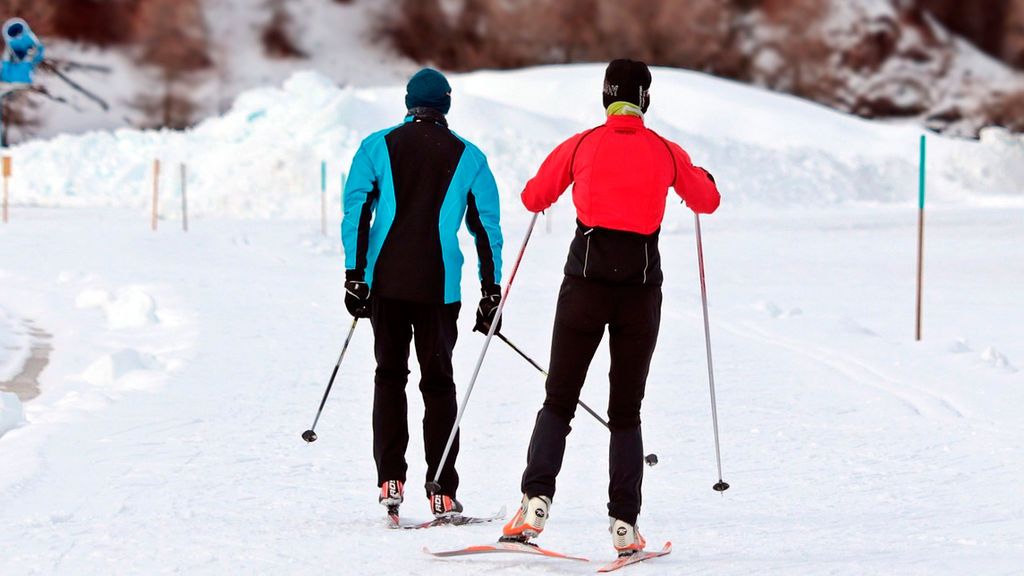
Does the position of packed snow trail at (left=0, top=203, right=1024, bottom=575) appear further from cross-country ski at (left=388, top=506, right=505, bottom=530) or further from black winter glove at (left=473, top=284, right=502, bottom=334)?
black winter glove at (left=473, top=284, right=502, bottom=334)

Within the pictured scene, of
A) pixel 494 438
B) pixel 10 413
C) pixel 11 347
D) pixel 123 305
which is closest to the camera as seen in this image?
pixel 10 413

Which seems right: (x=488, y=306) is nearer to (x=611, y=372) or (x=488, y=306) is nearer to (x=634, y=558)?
(x=611, y=372)

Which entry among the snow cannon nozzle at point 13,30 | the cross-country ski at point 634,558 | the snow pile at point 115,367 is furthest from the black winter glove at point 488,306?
the snow cannon nozzle at point 13,30

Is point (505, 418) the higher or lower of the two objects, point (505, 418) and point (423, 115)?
the lower

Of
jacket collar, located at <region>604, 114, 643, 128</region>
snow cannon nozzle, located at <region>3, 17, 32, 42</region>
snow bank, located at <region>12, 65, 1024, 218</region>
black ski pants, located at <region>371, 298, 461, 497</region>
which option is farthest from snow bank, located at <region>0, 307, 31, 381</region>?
snow bank, located at <region>12, 65, 1024, 218</region>

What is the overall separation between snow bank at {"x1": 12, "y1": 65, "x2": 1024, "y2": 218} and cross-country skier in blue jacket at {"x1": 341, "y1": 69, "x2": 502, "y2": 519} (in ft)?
91.2

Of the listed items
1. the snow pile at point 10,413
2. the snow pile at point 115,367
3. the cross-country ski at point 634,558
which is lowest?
the cross-country ski at point 634,558

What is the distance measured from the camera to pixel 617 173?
405cm

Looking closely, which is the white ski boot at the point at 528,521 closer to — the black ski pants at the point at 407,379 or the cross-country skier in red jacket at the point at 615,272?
the cross-country skier in red jacket at the point at 615,272

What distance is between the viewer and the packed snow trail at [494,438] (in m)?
4.36

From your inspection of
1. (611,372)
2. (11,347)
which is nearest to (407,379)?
(611,372)

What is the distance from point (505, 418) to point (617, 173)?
145 inches

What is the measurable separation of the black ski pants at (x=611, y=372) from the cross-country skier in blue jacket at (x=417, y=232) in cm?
56

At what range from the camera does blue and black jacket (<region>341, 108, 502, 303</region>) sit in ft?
15.1
